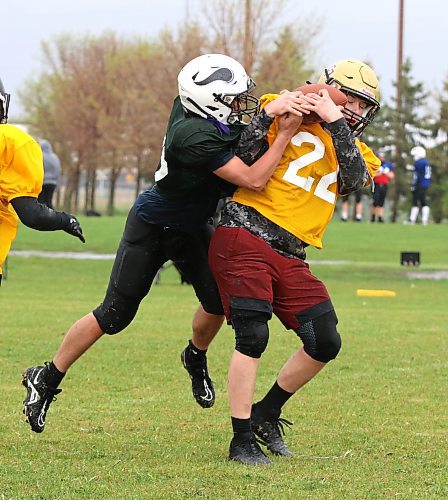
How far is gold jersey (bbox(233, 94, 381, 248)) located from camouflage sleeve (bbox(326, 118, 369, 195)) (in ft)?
0.24

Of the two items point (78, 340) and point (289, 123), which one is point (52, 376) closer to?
point (78, 340)

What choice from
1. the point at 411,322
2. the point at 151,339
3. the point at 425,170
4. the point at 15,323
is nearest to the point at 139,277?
the point at 151,339

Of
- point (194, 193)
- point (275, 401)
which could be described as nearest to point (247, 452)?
point (275, 401)

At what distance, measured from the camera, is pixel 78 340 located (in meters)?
6.17

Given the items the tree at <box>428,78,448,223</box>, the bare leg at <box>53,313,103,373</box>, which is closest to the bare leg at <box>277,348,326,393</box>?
the bare leg at <box>53,313,103,373</box>

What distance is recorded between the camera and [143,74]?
166 feet

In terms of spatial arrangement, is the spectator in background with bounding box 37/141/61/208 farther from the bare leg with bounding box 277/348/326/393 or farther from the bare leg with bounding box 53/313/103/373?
the bare leg with bounding box 277/348/326/393

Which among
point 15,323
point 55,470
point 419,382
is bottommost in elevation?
point 15,323

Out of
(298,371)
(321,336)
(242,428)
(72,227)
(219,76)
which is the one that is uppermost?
(219,76)

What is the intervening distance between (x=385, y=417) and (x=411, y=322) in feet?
19.0

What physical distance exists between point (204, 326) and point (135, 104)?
147ft

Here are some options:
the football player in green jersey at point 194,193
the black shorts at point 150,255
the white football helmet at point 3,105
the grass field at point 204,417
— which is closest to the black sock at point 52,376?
the football player in green jersey at point 194,193

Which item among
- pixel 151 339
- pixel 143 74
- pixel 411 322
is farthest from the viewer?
pixel 143 74

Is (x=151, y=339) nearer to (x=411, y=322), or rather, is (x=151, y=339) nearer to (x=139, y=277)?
(x=411, y=322)
